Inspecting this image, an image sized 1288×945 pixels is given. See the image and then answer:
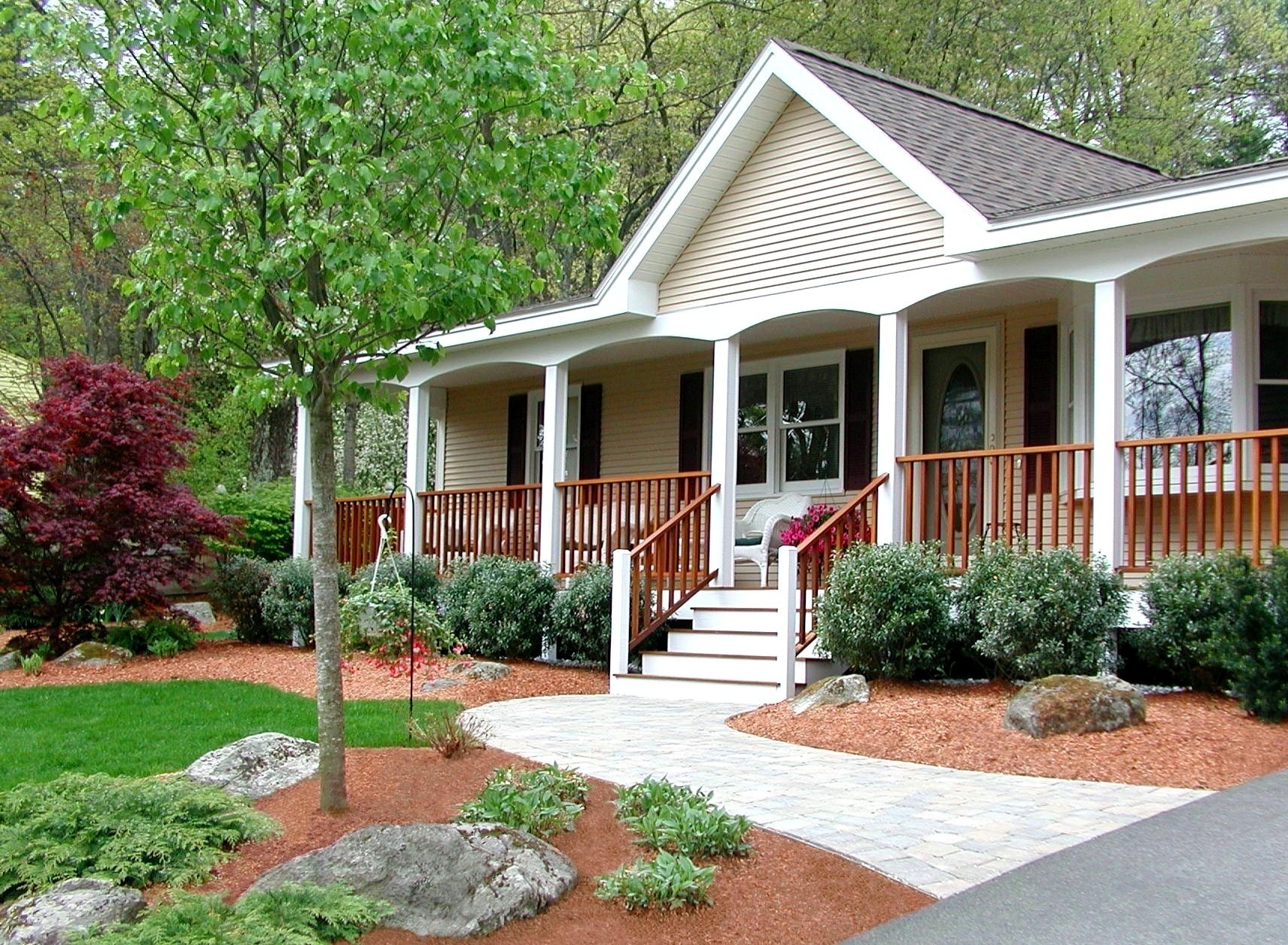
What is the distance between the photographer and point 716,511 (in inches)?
496

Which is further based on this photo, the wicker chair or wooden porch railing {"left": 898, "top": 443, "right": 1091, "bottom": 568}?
the wicker chair

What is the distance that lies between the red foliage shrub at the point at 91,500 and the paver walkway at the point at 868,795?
250 inches

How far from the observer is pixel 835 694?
9.34m

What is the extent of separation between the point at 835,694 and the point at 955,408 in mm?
4635

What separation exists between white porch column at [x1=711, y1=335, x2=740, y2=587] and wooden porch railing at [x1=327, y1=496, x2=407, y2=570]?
4625mm

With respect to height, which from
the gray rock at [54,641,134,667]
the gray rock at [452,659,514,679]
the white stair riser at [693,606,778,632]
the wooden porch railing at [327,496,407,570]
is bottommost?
the gray rock at [54,641,134,667]

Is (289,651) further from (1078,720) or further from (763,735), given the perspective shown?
(1078,720)

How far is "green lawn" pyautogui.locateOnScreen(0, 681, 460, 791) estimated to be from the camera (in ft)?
26.1

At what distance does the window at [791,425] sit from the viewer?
46.2 feet

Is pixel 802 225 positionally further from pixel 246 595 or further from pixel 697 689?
pixel 246 595

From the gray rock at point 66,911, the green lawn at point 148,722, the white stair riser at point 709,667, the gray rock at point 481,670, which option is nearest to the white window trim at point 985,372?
the white stair riser at point 709,667

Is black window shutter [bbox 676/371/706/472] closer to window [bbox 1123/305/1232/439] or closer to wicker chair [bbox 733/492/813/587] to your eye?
wicker chair [bbox 733/492/813/587]

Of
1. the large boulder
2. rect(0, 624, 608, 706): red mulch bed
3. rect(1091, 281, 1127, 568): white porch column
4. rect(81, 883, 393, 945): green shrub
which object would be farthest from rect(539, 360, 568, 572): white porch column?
rect(81, 883, 393, 945): green shrub

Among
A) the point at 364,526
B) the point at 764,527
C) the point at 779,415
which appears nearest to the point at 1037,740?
the point at 764,527
